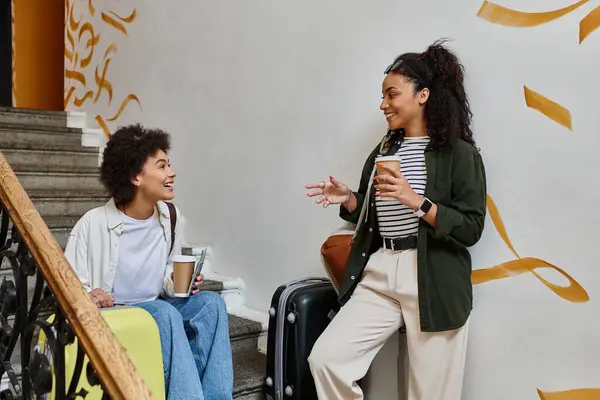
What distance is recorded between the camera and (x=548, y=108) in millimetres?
1967

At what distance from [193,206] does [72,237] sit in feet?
Result: 5.21

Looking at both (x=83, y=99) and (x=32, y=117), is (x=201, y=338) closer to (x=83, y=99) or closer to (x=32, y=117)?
(x=32, y=117)

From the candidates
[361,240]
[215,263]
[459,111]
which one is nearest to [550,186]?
[459,111]

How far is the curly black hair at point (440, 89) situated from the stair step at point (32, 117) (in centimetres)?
320

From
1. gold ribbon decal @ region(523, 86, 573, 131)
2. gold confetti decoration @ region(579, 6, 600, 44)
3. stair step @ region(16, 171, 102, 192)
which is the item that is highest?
gold confetti decoration @ region(579, 6, 600, 44)

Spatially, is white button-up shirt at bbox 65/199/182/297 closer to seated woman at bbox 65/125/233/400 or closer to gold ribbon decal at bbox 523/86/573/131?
seated woman at bbox 65/125/233/400

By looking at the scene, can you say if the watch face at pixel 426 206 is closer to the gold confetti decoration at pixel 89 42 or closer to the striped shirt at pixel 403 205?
the striped shirt at pixel 403 205

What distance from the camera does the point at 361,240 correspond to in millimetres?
2205

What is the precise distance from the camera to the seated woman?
1.96 metres

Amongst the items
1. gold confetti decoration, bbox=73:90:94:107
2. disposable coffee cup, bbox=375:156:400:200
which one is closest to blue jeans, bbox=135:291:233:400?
disposable coffee cup, bbox=375:156:400:200

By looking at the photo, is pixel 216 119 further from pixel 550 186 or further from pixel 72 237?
pixel 550 186

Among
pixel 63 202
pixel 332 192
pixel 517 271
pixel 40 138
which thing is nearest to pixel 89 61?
pixel 40 138

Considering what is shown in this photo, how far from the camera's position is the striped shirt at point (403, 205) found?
203cm

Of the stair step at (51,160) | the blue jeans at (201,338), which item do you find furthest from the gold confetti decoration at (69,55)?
the blue jeans at (201,338)
